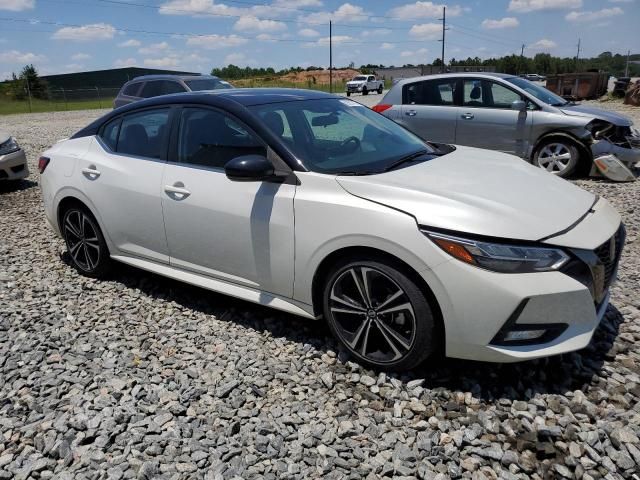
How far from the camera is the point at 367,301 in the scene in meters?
3.06

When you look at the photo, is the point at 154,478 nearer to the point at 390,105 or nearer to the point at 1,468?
the point at 1,468

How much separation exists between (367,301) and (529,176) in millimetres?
1401

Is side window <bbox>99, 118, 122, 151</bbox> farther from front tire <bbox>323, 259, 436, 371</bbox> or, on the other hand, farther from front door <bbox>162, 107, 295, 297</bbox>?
front tire <bbox>323, 259, 436, 371</bbox>

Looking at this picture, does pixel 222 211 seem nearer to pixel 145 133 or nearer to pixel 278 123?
pixel 278 123

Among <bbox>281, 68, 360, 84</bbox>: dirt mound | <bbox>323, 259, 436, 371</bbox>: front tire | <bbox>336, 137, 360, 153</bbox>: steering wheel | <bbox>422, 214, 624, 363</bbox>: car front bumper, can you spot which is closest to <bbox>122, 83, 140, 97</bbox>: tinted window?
<bbox>336, 137, 360, 153</bbox>: steering wheel

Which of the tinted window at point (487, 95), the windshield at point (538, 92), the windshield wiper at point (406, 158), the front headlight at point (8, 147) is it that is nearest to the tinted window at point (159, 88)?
the front headlight at point (8, 147)

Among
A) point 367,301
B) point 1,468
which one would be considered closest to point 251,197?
point 367,301

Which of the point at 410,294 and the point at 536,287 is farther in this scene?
the point at 410,294

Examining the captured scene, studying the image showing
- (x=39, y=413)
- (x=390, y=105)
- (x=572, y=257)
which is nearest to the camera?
(x=572, y=257)

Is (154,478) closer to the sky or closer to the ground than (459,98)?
closer to the ground

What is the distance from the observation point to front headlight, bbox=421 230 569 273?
2615mm

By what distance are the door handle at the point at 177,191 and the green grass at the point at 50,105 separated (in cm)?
3724

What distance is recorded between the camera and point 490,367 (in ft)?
10.3

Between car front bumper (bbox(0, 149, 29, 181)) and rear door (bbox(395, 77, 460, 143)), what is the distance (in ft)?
20.8
